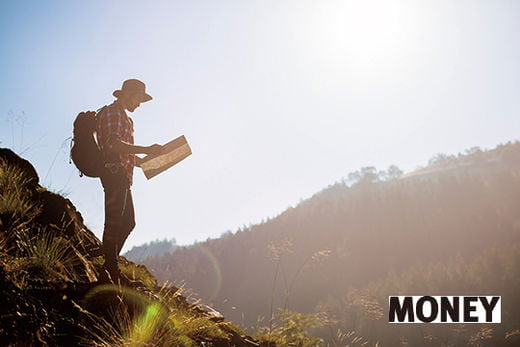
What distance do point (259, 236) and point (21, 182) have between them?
134 metres

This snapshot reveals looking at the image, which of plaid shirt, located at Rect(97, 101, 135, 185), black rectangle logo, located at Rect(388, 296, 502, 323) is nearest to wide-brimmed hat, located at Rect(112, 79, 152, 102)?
plaid shirt, located at Rect(97, 101, 135, 185)

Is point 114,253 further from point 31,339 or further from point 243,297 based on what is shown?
point 243,297

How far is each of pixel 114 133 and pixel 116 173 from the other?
453 mm

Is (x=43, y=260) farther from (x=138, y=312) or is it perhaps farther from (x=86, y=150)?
(x=86, y=150)

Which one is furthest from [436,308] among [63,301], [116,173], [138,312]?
[63,301]

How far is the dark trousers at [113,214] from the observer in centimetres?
372

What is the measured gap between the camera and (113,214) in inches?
149

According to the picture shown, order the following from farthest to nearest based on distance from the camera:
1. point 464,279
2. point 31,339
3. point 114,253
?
point 464,279
point 114,253
point 31,339

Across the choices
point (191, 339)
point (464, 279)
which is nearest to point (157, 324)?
point (191, 339)

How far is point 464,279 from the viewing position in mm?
85688

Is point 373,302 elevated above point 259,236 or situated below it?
below

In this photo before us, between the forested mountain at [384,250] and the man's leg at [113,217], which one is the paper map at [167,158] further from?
the forested mountain at [384,250]

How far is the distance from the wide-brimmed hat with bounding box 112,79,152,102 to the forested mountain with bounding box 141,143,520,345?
7933 cm

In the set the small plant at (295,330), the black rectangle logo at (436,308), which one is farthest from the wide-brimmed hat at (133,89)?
the black rectangle logo at (436,308)
